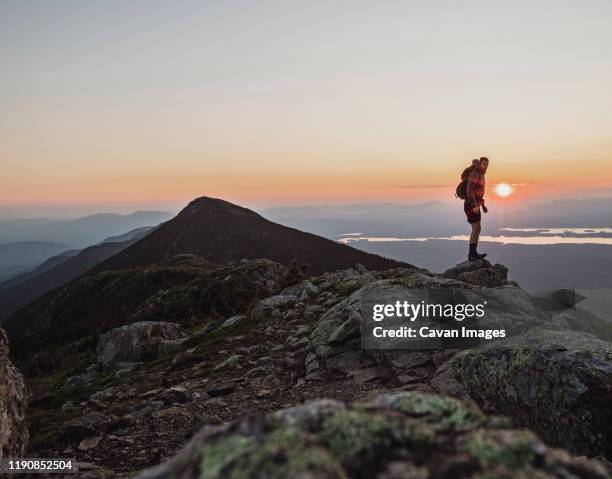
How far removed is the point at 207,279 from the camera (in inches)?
1348

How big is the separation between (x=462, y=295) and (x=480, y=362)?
560 cm

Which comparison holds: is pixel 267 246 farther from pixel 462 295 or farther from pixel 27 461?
pixel 27 461

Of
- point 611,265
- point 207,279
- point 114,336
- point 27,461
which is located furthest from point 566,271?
point 27,461

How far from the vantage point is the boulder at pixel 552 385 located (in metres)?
6.73

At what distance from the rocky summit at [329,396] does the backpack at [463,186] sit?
3.45 metres

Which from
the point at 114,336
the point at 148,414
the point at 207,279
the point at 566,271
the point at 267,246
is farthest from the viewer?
the point at 566,271

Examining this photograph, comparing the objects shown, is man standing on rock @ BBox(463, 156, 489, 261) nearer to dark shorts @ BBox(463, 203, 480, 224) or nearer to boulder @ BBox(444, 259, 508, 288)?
dark shorts @ BBox(463, 203, 480, 224)

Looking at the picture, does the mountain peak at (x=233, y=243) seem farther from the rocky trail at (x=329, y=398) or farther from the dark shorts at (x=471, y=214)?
the dark shorts at (x=471, y=214)

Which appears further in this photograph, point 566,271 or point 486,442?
point 566,271

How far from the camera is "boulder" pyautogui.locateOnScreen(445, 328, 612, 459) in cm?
673

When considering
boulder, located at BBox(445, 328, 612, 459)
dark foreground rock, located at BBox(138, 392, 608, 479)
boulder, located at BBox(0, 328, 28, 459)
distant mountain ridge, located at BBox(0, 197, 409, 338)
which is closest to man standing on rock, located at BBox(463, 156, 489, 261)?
boulder, located at BBox(445, 328, 612, 459)

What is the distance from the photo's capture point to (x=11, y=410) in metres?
7.75

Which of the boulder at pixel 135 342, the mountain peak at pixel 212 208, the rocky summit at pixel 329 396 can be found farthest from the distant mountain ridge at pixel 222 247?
the rocky summit at pixel 329 396

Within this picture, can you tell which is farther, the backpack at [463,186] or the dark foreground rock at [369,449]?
the backpack at [463,186]
